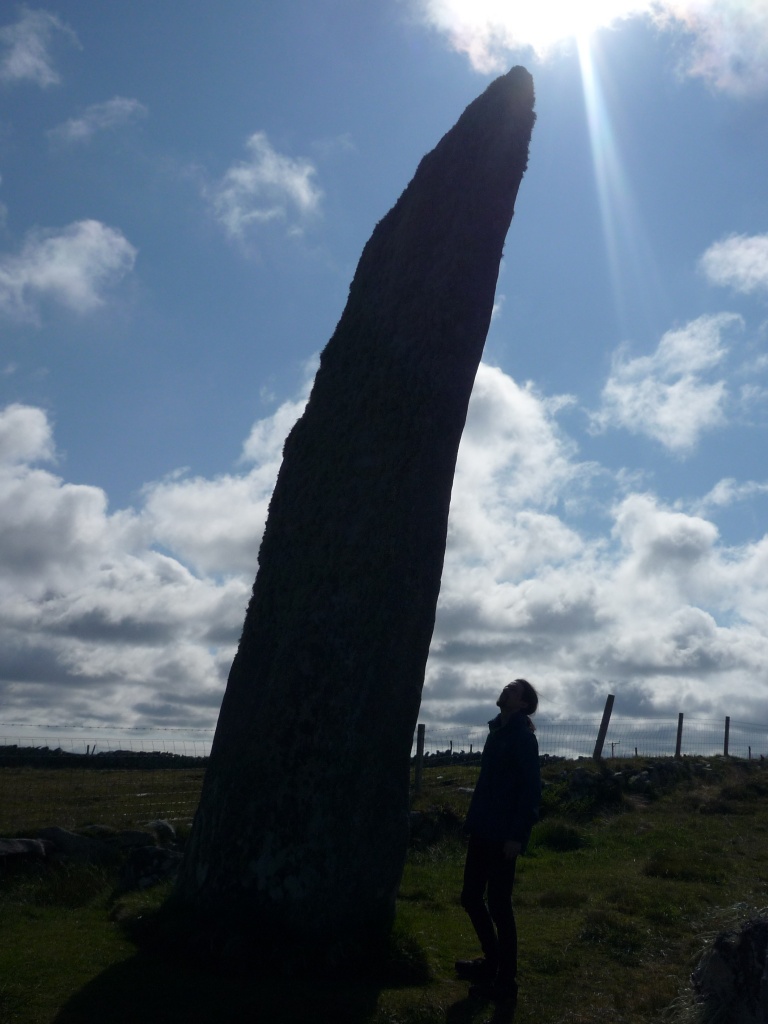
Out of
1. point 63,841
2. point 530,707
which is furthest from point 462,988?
point 63,841

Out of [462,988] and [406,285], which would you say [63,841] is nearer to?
[462,988]

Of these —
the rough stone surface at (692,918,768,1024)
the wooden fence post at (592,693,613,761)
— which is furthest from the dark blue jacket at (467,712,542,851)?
the wooden fence post at (592,693,613,761)

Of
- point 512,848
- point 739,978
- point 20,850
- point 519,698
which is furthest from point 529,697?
point 20,850

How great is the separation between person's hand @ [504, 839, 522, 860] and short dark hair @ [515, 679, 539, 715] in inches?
35.4

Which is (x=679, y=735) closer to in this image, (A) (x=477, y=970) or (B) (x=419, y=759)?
(B) (x=419, y=759)

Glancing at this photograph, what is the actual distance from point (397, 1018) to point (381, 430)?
3730mm

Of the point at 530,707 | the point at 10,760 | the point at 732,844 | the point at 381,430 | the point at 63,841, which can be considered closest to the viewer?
the point at 530,707

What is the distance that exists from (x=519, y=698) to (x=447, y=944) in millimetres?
1919

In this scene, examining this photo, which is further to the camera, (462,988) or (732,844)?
(732,844)

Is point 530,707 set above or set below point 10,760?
above

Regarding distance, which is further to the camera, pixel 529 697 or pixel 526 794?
pixel 529 697

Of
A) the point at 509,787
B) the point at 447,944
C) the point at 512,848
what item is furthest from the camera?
the point at 447,944

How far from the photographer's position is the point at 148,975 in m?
5.02

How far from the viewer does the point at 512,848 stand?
5.36 m
